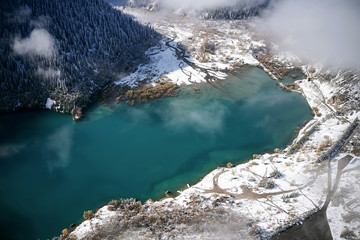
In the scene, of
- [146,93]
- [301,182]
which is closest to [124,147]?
[146,93]

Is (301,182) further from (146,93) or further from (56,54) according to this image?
(56,54)

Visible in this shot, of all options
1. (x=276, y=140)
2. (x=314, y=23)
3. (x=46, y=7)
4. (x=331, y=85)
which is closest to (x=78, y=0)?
(x=46, y=7)

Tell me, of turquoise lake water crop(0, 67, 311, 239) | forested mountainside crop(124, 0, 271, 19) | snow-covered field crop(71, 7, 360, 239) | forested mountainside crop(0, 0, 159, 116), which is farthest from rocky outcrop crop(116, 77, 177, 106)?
forested mountainside crop(124, 0, 271, 19)

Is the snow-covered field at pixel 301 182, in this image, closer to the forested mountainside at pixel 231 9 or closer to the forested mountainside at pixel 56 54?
the forested mountainside at pixel 56 54

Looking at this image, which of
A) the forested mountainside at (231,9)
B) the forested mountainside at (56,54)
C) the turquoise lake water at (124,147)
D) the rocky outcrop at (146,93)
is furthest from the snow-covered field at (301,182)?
the forested mountainside at (231,9)

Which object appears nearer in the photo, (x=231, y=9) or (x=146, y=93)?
(x=146, y=93)

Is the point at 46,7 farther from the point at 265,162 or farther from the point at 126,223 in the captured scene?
the point at 265,162
